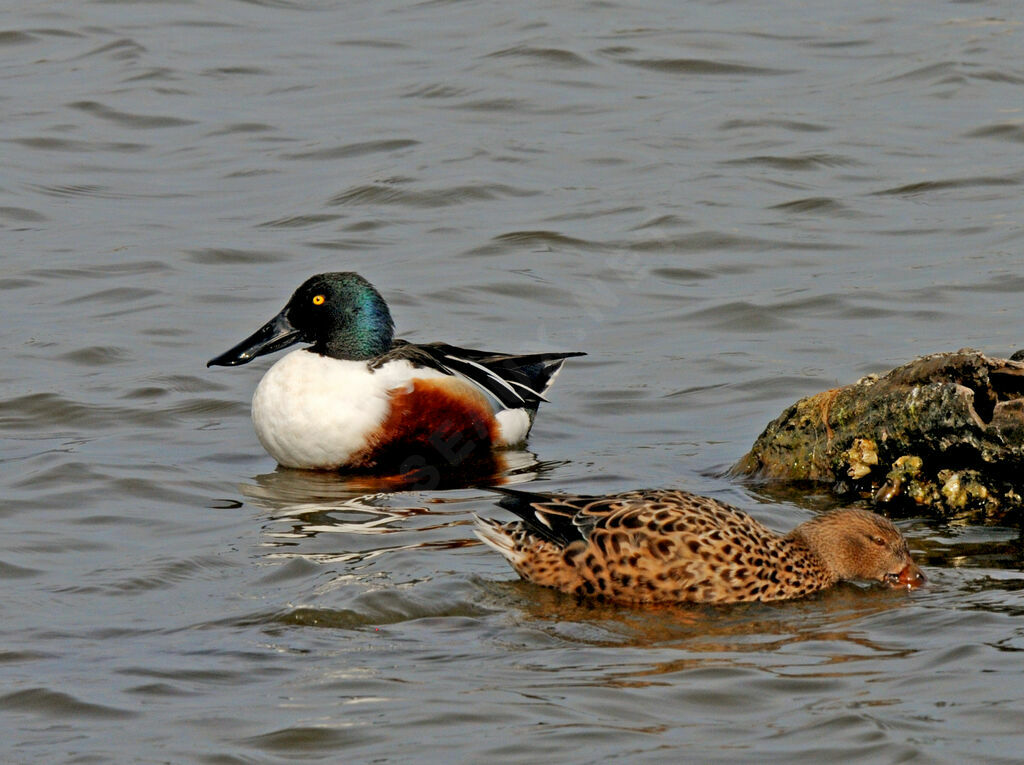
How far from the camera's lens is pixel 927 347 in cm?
1026

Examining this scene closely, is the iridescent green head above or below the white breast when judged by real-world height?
above

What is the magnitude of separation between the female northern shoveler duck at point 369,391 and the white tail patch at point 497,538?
2.25m

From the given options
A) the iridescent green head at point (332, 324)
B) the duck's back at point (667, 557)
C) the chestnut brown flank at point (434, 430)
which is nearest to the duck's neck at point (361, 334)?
the iridescent green head at point (332, 324)

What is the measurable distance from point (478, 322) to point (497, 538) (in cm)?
480

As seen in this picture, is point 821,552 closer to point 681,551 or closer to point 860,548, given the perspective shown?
point 860,548

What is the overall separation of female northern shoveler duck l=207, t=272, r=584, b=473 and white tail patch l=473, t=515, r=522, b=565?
2.25 metres

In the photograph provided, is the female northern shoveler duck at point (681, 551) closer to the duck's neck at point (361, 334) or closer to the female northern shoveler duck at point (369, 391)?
the female northern shoveler duck at point (369, 391)

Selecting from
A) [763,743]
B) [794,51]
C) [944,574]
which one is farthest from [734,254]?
[763,743]

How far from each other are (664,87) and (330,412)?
8.00m

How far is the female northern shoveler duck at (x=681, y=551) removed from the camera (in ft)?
20.9

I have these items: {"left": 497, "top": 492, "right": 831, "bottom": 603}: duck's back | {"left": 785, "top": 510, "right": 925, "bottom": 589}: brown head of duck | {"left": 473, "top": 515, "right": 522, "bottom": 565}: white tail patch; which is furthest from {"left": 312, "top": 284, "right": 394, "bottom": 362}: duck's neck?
{"left": 785, "top": 510, "right": 925, "bottom": 589}: brown head of duck

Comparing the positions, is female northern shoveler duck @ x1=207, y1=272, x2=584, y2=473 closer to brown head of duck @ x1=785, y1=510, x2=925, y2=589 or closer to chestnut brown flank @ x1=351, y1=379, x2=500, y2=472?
chestnut brown flank @ x1=351, y1=379, x2=500, y2=472

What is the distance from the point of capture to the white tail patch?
660 centimetres

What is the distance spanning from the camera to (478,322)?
11352 mm
